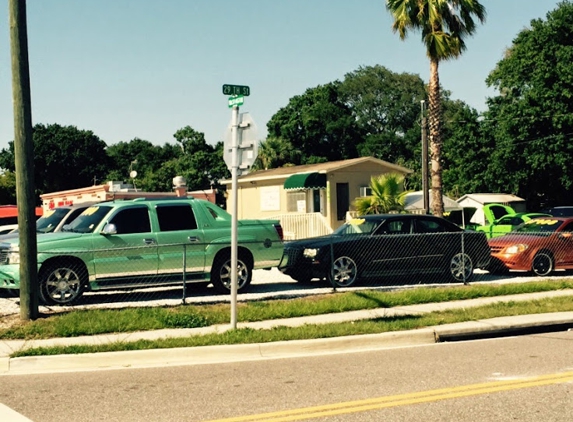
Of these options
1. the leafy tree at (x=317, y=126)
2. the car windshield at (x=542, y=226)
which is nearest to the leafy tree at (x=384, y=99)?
the leafy tree at (x=317, y=126)

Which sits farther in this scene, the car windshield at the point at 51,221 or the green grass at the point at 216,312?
the car windshield at the point at 51,221

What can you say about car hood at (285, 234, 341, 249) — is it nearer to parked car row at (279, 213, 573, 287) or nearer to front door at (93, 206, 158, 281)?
parked car row at (279, 213, 573, 287)

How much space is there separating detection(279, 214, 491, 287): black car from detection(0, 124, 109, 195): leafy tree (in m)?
68.3

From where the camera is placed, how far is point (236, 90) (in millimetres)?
10766

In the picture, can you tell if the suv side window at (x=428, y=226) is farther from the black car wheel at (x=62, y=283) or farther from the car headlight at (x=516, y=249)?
the black car wheel at (x=62, y=283)

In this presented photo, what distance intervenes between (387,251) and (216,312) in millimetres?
5007

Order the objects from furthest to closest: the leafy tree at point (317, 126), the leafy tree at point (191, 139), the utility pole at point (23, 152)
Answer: the leafy tree at point (317, 126) < the leafy tree at point (191, 139) < the utility pole at point (23, 152)

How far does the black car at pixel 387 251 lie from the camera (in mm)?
15500

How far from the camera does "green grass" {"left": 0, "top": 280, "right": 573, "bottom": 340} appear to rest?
1102 cm

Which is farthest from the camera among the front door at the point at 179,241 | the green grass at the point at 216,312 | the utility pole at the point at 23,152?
the front door at the point at 179,241

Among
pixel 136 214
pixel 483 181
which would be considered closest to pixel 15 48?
pixel 136 214

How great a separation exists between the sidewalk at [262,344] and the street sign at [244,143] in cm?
259

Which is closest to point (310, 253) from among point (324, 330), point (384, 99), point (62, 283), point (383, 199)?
point (324, 330)

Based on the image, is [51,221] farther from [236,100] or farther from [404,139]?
[404,139]
